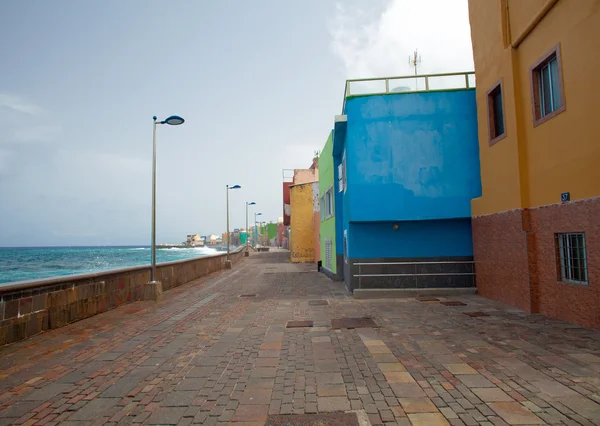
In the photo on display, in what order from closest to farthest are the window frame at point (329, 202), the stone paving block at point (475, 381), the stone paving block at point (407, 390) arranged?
1. the stone paving block at point (407, 390)
2. the stone paving block at point (475, 381)
3. the window frame at point (329, 202)

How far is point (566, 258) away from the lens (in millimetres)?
8328

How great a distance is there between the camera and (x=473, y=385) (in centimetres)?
482

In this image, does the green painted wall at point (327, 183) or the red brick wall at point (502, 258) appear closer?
the red brick wall at point (502, 258)

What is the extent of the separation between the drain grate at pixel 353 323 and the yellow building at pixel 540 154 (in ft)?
13.5

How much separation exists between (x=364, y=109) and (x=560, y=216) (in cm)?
724

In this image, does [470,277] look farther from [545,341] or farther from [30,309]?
[30,309]

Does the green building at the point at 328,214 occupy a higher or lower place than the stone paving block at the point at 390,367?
higher

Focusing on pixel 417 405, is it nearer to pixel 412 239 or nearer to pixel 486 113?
pixel 412 239

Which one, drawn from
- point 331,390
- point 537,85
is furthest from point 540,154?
point 331,390

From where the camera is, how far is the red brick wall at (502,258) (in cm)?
957

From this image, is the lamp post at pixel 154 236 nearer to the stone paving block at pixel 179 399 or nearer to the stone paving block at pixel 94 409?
the stone paving block at pixel 94 409

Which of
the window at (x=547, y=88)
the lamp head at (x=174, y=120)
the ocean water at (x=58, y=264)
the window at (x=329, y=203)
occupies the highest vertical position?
the lamp head at (x=174, y=120)

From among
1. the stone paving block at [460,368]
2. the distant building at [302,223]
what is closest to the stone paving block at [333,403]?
the stone paving block at [460,368]

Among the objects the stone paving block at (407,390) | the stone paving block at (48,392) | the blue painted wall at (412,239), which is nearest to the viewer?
the stone paving block at (407,390)
